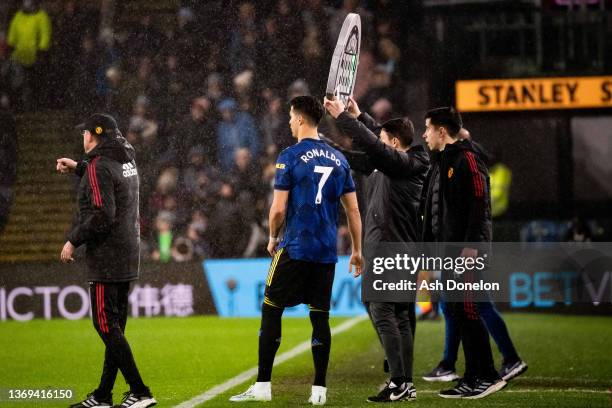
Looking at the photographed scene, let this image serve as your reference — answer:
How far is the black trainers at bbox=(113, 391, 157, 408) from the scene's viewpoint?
5930 millimetres

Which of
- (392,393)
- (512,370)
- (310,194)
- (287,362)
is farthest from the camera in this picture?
(287,362)

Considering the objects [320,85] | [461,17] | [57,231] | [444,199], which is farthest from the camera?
[461,17]

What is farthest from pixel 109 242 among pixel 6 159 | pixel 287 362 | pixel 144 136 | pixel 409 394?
pixel 6 159

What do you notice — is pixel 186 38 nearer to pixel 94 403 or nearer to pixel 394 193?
pixel 394 193

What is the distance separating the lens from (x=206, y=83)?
13.4m

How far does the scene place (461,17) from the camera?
565 inches

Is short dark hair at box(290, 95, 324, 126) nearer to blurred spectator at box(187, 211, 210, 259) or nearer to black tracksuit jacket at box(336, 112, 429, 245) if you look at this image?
black tracksuit jacket at box(336, 112, 429, 245)

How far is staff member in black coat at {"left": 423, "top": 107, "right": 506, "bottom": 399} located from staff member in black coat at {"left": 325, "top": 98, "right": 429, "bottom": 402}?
15 cm

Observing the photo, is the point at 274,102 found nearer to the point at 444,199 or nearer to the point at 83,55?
the point at 83,55

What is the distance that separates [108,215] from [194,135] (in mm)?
7023

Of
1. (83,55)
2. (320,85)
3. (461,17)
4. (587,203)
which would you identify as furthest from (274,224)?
(587,203)

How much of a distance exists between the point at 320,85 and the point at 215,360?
438 centimetres

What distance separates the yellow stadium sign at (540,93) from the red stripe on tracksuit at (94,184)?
9005mm

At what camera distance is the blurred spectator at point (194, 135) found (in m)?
12.8
